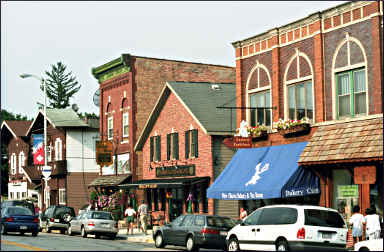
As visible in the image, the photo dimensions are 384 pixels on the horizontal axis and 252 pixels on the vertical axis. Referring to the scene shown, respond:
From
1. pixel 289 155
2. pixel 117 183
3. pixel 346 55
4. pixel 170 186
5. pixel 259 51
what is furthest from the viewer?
pixel 117 183

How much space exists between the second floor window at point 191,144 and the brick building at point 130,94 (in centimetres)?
796

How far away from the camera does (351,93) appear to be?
25766 millimetres

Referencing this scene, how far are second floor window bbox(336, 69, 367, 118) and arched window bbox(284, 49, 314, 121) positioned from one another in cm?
180

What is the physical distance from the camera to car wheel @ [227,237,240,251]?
21.9m

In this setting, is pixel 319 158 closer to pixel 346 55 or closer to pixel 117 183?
pixel 346 55

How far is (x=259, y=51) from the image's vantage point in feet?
104

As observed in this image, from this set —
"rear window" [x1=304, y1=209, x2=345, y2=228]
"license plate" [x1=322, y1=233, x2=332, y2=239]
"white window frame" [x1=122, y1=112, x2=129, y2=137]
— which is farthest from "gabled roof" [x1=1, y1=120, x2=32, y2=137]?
"license plate" [x1=322, y1=233, x2=332, y2=239]

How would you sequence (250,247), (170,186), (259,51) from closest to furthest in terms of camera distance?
1. (250,247)
2. (259,51)
3. (170,186)

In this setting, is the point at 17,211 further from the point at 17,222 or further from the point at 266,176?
the point at 266,176

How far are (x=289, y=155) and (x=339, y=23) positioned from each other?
572 centimetres

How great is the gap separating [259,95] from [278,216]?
40.3 ft

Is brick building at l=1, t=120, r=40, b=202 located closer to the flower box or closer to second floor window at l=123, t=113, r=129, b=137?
second floor window at l=123, t=113, r=129, b=137

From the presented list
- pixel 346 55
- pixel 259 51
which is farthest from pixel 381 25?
pixel 259 51

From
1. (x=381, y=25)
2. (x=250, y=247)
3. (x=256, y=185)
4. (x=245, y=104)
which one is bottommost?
(x=250, y=247)
